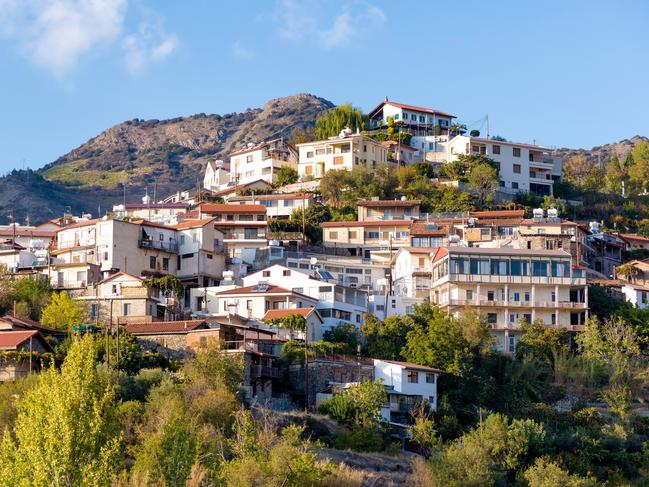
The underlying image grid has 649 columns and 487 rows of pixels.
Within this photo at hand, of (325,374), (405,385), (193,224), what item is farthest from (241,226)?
(405,385)

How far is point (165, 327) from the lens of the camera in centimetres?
6700

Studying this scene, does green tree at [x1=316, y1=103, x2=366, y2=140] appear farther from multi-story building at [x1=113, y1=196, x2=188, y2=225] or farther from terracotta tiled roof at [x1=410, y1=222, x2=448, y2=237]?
terracotta tiled roof at [x1=410, y1=222, x2=448, y2=237]

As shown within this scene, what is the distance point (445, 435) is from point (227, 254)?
101 ft

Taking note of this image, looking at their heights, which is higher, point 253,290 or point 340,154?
point 340,154

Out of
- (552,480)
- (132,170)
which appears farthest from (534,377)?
(132,170)

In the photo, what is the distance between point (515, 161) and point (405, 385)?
171ft

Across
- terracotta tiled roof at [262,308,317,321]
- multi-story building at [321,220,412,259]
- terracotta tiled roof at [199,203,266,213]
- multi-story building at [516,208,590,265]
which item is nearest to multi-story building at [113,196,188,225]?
terracotta tiled roof at [199,203,266,213]

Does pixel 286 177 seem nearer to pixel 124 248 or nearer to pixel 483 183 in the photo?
pixel 483 183

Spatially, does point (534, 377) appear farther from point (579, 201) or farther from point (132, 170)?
point (132, 170)

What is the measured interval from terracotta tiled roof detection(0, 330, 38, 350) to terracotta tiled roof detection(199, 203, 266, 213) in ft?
114

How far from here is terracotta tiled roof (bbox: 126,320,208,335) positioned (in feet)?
218

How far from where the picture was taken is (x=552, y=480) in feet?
185

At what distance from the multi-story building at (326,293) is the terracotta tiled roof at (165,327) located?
918cm

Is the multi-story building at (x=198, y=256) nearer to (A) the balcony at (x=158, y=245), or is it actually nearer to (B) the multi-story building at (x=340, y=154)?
(A) the balcony at (x=158, y=245)
